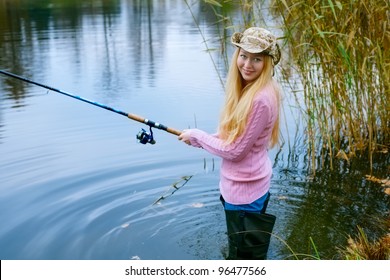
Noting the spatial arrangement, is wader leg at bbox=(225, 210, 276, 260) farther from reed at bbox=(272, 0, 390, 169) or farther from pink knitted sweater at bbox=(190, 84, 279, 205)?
reed at bbox=(272, 0, 390, 169)

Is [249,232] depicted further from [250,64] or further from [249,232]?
[250,64]

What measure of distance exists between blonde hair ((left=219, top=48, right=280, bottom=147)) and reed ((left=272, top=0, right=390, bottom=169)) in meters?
1.87

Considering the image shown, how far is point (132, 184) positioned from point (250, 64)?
266 cm

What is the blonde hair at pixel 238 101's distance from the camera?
274 centimetres

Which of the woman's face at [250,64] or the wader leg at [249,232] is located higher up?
the woman's face at [250,64]

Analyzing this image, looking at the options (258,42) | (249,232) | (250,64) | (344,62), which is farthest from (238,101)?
(344,62)

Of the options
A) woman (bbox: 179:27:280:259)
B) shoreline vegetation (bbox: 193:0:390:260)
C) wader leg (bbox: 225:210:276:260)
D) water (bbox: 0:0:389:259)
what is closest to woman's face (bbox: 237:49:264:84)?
woman (bbox: 179:27:280:259)

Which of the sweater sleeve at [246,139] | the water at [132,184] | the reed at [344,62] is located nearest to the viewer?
the sweater sleeve at [246,139]

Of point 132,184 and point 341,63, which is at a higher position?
point 341,63

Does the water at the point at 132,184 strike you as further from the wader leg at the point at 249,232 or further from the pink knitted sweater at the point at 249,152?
the pink knitted sweater at the point at 249,152

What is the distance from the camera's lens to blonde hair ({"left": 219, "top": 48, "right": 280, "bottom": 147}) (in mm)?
2744

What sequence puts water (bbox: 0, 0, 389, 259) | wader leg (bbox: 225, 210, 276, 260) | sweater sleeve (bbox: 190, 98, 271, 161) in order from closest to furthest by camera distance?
1. sweater sleeve (bbox: 190, 98, 271, 161)
2. wader leg (bbox: 225, 210, 276, 260)
3. water (bbox: 0, 0, 389, 259)

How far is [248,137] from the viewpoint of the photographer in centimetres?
276

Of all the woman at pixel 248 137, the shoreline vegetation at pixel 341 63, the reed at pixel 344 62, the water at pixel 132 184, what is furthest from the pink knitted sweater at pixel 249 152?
the reed at pixel 344 62
